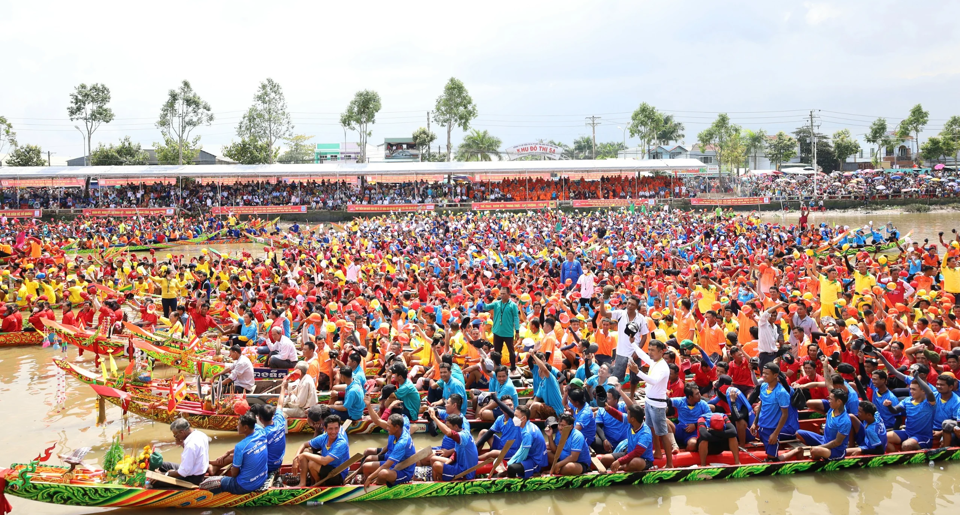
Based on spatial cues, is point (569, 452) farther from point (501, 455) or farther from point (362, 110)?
point (362, 110)

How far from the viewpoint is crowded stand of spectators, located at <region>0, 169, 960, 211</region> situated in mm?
35156

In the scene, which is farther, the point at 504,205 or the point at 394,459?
the point at 504,205

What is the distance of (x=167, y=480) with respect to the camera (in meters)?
6.41

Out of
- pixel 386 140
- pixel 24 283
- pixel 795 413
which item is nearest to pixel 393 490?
pixel 795 413

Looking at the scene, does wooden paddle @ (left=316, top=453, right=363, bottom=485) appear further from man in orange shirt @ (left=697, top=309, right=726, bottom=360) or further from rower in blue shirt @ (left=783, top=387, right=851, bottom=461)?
man in orange shirt @ (left=697, top=309, right=726, bottom=360)

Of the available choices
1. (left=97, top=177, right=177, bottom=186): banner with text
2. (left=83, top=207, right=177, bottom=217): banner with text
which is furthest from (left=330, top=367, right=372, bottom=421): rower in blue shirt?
(left=97, top=177, right=177, bottom=186): banner with text

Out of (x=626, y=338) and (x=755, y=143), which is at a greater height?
(x=755, y=143)

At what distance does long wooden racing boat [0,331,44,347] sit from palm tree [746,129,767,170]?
62.1 meters

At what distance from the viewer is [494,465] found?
6836 mm

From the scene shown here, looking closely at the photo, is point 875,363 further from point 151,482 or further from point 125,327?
point 125,327

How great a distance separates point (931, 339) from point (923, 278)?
3940mm

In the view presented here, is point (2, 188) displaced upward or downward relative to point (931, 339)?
upward

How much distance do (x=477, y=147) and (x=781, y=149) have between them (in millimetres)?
29149

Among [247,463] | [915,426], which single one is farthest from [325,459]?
[915,426]
